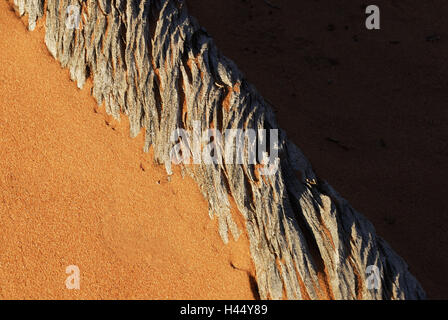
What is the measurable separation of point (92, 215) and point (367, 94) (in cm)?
603

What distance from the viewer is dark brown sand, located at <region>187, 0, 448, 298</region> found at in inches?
259

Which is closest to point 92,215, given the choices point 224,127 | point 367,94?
point 224,127

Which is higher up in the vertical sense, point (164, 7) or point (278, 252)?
point (164, 7)

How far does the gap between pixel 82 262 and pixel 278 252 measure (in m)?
2.80

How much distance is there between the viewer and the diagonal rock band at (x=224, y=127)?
192 inches

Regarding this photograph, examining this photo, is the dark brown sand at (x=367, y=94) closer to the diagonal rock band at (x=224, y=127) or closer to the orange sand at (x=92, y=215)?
the diagonal rock band at (x=224, y=127)

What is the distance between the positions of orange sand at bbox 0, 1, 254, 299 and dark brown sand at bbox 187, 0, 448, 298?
2.91 metres

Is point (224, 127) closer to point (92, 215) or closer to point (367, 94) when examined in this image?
point (92, 215)

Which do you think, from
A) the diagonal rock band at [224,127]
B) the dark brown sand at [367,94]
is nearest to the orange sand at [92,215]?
the diagonal rock band at [224,127]

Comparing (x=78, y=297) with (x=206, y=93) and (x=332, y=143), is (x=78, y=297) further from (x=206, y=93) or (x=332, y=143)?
(x=332, y=143)

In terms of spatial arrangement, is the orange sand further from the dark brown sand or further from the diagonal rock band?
the dark brown sand

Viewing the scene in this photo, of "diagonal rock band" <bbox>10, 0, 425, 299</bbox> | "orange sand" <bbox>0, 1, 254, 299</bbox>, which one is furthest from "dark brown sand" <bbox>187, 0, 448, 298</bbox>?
"orange sand" <bbox>0, 1, 254, 299</bbox>

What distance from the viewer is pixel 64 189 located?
577 cm
